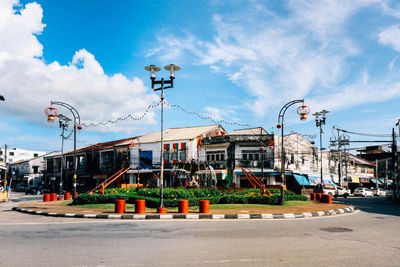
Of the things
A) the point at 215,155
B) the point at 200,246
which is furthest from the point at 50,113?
the point at 215,155

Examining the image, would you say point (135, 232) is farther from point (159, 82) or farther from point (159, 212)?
point (159, 82)

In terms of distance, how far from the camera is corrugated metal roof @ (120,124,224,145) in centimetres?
4356

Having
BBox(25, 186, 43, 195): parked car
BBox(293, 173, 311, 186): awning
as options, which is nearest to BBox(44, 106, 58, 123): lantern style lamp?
BBox(293, 173, 311, 186): awning

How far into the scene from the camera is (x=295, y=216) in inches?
626

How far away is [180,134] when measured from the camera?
46.1m

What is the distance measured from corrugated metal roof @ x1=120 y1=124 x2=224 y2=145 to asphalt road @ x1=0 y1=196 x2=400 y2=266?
3117 centimetres

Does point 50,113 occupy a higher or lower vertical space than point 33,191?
higher

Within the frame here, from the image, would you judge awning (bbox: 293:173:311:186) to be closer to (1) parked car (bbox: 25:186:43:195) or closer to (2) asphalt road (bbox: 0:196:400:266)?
(2) asphalt road (bbox: 0:196:400:266)

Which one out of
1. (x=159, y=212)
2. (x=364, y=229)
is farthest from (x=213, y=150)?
(x=364, y=229)

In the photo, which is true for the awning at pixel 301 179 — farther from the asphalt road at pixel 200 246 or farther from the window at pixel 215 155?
the asphalt road at pixel 200 246

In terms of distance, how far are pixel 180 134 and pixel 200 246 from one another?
38299 millimetres

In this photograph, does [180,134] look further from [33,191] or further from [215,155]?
[33,191]

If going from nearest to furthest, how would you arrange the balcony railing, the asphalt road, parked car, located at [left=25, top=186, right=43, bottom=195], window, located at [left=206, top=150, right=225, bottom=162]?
the asphalt road < the balcony railing < window, located at [left=206, top=150, right=225, bottom=162] < parked car, located at [left=25, top=186, right=43, bottom=195]

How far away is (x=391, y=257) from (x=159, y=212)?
1107 centimetres
